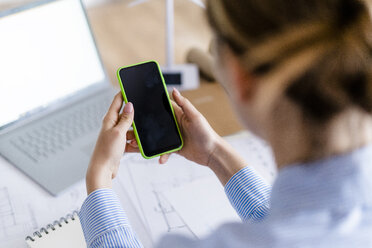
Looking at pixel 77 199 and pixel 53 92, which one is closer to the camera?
pixel 77 199

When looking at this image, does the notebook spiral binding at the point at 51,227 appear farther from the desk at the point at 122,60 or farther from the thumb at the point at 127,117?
the thumb at the point at 127,117

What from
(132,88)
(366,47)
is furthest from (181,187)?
(366,47)

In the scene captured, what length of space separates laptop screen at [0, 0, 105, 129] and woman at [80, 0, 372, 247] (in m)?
0.51

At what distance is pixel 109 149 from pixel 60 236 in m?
0.16

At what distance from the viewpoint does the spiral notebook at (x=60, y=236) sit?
1.94ft

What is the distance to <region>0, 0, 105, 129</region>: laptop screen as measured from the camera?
0.76 meters

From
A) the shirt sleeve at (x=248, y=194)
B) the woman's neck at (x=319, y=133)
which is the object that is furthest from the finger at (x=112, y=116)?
the woman's neck at (x=319, y=133)

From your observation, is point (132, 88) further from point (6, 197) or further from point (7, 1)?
point (7, 1)

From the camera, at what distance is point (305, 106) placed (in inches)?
13.7

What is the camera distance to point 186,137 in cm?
71

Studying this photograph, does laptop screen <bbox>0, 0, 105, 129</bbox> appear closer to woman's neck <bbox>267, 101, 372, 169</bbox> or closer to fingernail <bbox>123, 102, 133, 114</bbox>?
fingernail <bbox>123, 102, 133, 114</bbox>

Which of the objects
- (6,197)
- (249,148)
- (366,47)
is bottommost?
(249,148)

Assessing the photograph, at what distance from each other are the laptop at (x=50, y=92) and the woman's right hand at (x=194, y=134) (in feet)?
0.68

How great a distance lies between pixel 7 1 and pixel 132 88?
1683 millimetres
